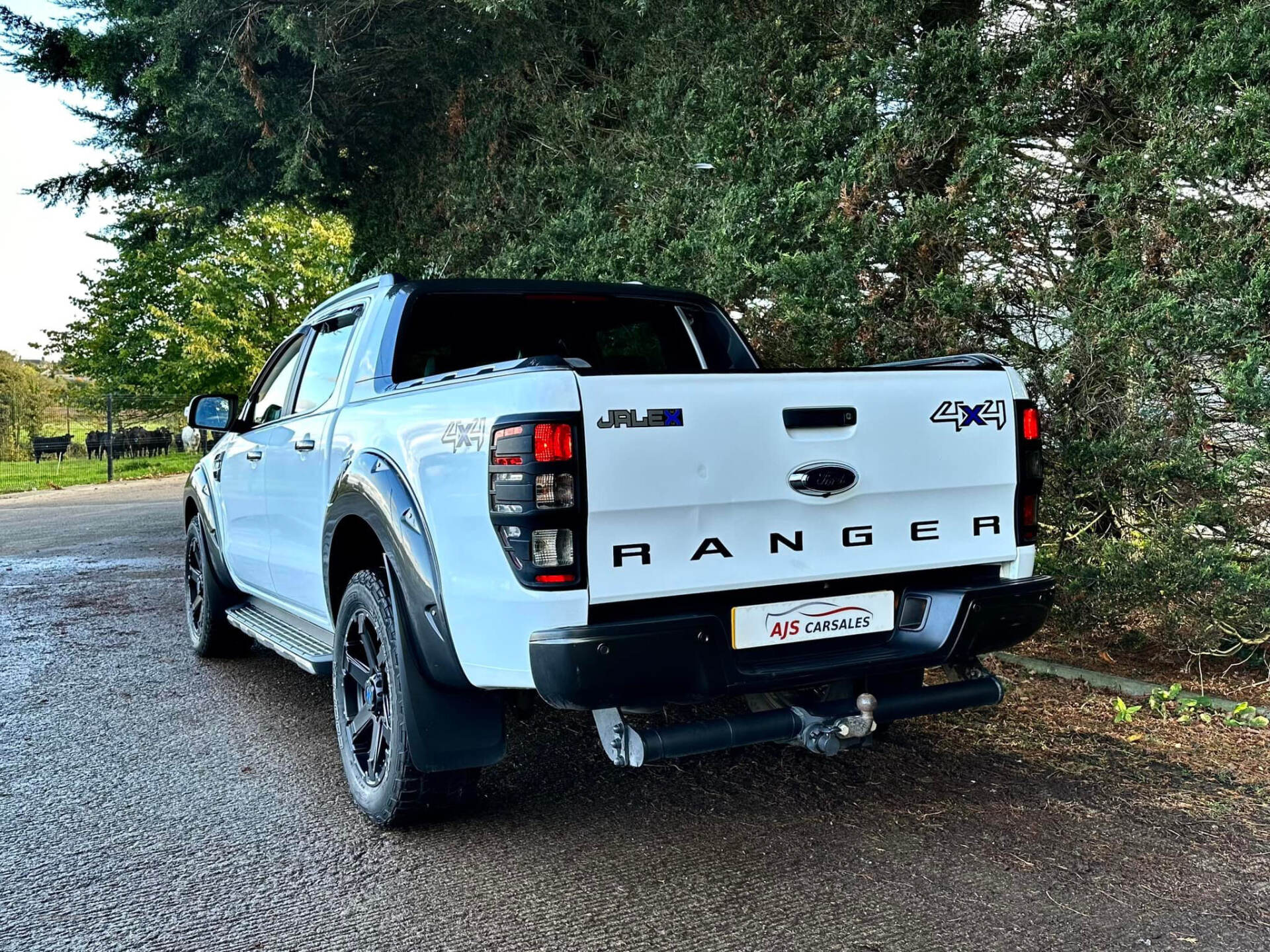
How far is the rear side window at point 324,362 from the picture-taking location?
494cm

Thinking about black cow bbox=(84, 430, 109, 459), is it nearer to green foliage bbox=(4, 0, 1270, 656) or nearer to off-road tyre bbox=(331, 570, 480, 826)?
green foliage bbox=(4, 0, 1270, 656)

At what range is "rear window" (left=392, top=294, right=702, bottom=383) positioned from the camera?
463 cm

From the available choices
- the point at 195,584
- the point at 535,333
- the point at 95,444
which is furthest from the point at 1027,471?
the point at 95,444

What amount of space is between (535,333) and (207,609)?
9.83 feet

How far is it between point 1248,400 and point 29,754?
544cm

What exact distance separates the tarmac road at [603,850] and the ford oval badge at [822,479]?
3.82 feet

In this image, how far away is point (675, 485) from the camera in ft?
10.3

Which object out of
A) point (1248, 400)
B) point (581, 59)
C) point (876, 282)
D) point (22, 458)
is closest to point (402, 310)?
point (876, 282)

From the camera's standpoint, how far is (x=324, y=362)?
5160mm

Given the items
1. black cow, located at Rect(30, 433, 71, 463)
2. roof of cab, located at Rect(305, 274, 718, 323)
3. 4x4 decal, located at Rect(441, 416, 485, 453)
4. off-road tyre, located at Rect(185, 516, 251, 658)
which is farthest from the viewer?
black cow, located at Rect(30, 433, 71, 463)

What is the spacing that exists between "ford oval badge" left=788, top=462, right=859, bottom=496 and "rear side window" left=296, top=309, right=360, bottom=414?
2353mm

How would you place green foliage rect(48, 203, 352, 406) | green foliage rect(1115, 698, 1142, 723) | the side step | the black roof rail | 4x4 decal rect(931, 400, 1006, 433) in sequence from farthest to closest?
green foliage rect(48, 203, 352, 406)
green foliage rect(1115, 698, 1142, 723)
the side step
the black roof rail
4x4 decal rect(931, 400, 1006, 433)

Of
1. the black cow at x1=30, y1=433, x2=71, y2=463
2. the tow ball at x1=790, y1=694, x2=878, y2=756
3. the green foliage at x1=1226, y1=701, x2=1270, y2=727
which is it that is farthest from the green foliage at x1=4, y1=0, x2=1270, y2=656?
the black cow at x1=30, y1=433, x2=71, y2=463

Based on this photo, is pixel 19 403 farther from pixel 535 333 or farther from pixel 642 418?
pixel 642 418
